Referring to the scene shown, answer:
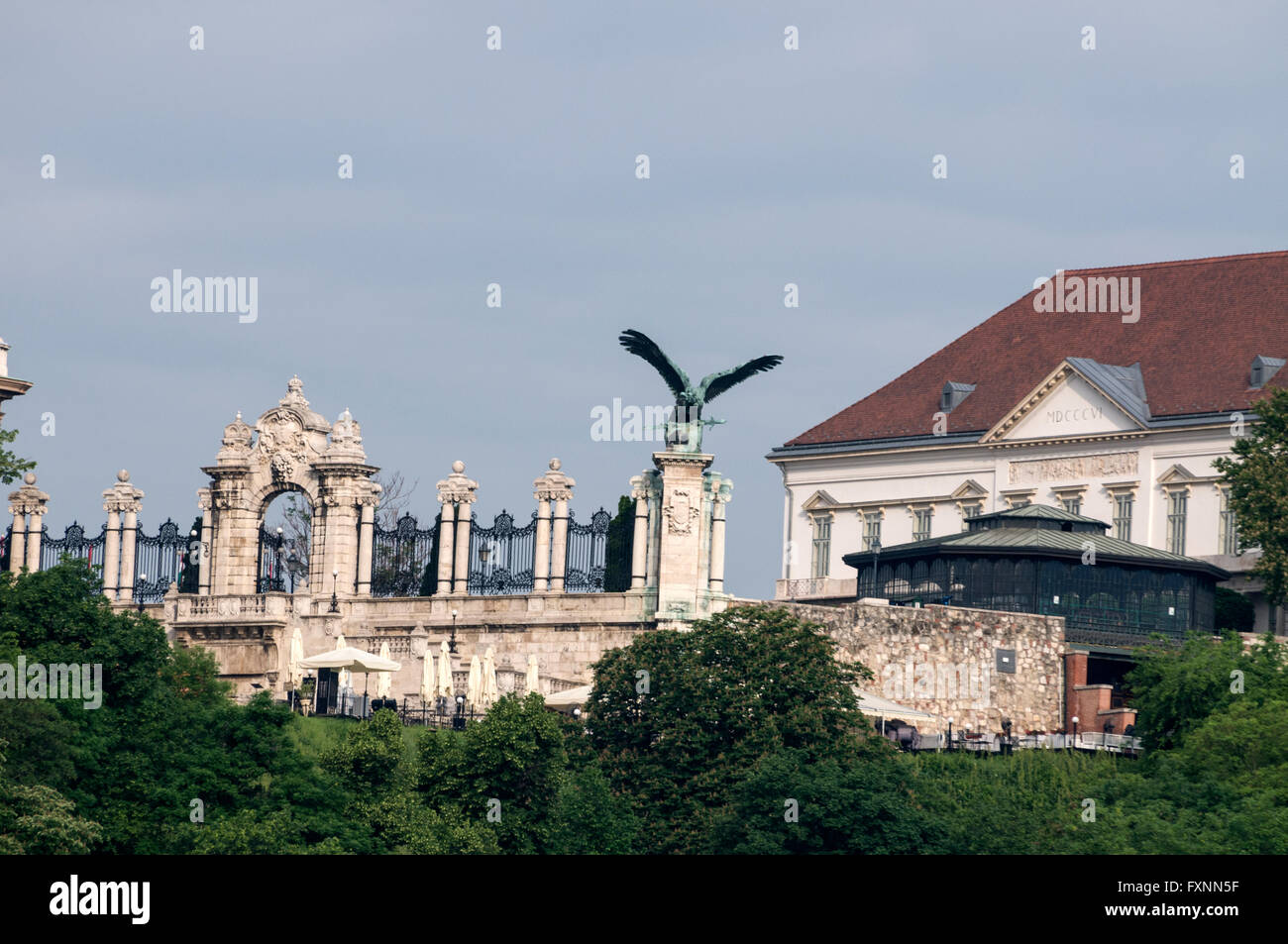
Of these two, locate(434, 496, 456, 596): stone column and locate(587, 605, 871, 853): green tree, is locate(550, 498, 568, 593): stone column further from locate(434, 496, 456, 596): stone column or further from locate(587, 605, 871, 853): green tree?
locate(587, 605, 871, 853): green tree

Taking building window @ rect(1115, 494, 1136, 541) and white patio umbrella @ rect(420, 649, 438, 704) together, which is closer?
white patio umbrella @ rect(420, 649, 438, 704)

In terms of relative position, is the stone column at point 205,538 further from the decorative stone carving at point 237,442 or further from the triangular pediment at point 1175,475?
the triangular pediment at point 1175,475

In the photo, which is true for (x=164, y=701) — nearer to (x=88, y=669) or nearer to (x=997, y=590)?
(x=88, y=669)

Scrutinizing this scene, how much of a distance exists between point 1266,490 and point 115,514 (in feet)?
104

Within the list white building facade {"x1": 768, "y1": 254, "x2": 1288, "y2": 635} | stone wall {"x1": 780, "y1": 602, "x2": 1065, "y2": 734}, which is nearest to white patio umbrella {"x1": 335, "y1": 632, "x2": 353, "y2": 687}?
stone wall {"x1": 780, "y1": 602, "x2": 1065, "y2": 734}

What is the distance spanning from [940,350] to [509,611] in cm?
3760

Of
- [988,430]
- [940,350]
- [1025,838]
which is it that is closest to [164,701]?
[1025,838]

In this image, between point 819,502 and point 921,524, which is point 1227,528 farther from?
point 819,502

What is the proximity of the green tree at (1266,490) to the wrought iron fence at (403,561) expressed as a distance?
74.3 feet

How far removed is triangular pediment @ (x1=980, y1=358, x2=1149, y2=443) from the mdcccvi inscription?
817 millimetres

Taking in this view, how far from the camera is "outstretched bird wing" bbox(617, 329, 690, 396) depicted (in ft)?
214

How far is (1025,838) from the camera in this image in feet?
169
